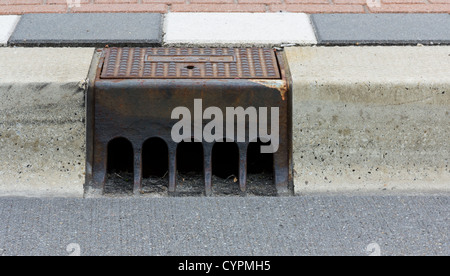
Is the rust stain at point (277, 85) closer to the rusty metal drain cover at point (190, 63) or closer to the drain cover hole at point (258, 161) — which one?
the rusty metal drain cover at point (190, 63)

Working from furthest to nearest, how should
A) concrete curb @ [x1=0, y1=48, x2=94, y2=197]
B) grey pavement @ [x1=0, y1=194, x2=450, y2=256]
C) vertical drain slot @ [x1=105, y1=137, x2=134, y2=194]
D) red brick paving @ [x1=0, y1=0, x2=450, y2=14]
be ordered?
red brick paving @ [x1=0, y1=0, x2=450, y2=14] → vertical drain slot @ [x1=105, y1=137, x2=134, y2=194] → concrete curb @ [x1=0, y1=48, x2=94, y2=197] → grey pavement @ [x1=0, y1=194, x2=450, y2=256]

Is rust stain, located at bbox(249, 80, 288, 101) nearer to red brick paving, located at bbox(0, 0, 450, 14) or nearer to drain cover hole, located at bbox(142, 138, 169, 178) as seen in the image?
drain cover hole, located at bbox(142, 138, 169, 178)

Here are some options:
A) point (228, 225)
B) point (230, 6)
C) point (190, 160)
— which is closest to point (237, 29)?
point (230, 6)

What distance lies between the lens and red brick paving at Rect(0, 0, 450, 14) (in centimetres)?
433

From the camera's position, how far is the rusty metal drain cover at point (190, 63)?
3398 millimetres

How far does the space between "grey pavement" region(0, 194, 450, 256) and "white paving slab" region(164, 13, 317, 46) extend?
972 mm

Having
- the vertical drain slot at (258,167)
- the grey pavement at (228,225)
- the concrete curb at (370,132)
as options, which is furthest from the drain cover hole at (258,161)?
the grey pavement at (228,225)

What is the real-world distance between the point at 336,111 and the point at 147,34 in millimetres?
1132

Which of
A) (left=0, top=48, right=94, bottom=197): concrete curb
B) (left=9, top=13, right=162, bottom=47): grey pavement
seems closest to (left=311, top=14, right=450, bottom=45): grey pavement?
(left=9, top=13, right=162, bottom=47): grey pavement

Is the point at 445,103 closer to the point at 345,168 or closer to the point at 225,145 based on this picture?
the point at 345,168

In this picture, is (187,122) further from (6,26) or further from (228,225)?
(6,26)

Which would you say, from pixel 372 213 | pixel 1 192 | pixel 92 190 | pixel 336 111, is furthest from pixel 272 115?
pixel 1 192

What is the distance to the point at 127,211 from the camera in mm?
3045

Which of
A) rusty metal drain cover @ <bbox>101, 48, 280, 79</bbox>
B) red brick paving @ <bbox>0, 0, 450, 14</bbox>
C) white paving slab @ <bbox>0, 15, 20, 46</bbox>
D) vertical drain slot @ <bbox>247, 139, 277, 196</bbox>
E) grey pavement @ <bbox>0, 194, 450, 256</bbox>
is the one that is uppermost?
rusty metal drain cover @ <bbox>101, 48, 280, 79</bbox>
